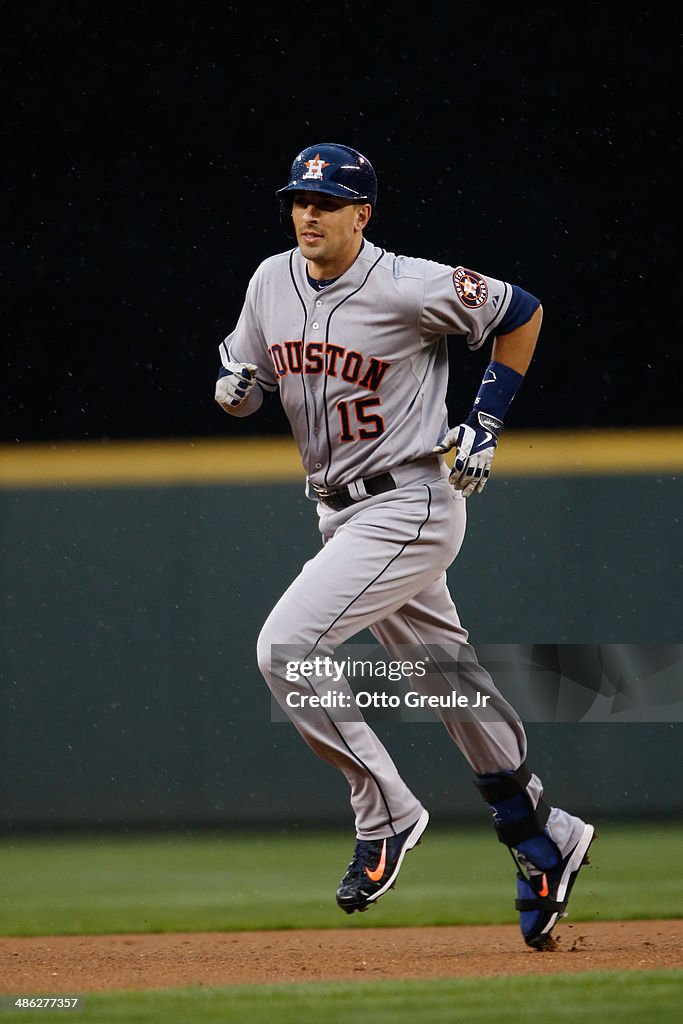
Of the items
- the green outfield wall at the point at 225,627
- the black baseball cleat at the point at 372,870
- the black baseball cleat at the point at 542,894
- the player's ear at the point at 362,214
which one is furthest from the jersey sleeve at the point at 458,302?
the green outfield wall at the point at 225,627

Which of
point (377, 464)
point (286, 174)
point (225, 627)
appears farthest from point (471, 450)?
point (286, 174)

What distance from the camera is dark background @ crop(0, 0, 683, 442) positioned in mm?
6906

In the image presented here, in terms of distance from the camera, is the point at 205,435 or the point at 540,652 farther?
the point at 205,435

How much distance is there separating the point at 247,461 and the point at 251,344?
2.29 metres

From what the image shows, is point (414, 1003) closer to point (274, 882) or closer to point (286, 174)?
point (274, 882)

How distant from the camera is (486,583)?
5371mm

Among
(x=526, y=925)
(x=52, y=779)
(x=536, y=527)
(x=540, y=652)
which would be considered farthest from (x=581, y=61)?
(x=526, y=925)

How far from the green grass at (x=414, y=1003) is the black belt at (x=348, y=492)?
0.95 metres

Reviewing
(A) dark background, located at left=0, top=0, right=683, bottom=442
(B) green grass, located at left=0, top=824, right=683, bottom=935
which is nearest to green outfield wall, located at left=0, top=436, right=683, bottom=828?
(B) green grass, located at left=0, top=824, right=683, bottom=935

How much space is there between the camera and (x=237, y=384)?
3.12 metres

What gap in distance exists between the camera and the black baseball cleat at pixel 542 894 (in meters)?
3.16

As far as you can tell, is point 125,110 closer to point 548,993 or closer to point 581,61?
point 581,61

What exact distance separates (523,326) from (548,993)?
1.34 meters

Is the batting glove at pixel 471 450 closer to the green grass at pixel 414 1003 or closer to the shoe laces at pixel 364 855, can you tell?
the shoe laces at pixel 364 855
